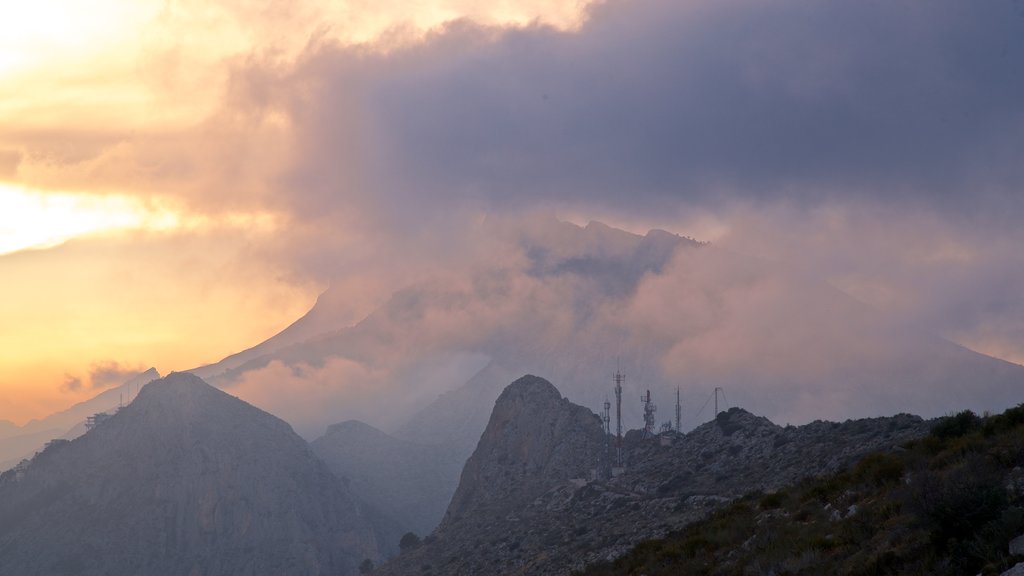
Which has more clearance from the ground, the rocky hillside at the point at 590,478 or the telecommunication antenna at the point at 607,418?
the telecommunication antenna at the point at 607,418

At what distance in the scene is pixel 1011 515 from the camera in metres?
25.2

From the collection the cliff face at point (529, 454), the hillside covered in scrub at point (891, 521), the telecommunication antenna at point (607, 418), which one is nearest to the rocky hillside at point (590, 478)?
the cliff face at point (529, 454)

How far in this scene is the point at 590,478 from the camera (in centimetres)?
15462

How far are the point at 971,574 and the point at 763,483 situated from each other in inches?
2296

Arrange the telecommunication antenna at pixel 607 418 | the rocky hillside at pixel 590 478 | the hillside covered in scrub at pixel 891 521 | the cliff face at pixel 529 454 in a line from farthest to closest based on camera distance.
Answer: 1. the telecommunication antenna at pixel 607 418
2. the cliff face at pixel 529 454
3. the rocky hillside at pixel 590 478
4. the hillside covered in scrub at pixel 891 521

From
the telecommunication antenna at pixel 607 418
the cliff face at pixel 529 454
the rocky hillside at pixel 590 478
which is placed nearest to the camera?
the rocky hillside at pixel 590 478

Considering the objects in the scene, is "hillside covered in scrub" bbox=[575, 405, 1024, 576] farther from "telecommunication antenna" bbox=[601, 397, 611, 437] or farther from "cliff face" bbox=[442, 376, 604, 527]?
"telecommunication antenna" bbox=[601, 397, 611, 437]

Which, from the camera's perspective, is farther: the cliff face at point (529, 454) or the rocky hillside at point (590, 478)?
the cliff face at point (529, 454)

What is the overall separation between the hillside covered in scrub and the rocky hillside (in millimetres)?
19492

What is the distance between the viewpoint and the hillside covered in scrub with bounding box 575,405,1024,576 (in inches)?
1028

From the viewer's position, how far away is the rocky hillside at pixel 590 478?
80788 millimetres

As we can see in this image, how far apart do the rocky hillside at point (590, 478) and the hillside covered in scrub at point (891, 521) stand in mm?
19492

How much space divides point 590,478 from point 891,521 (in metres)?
125

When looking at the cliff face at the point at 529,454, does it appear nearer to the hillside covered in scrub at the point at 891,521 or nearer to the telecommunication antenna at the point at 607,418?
the telecommunication antenna at the point at 607,418
